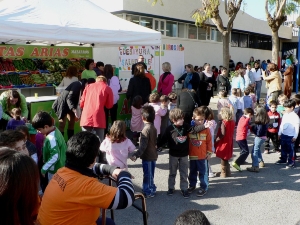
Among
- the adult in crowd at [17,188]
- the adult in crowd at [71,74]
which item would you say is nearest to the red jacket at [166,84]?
the adult in crowd at [71,74]

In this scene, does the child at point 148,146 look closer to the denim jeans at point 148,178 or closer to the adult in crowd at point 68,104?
the denim jeans at point 148,178

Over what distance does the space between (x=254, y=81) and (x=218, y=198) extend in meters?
9.98

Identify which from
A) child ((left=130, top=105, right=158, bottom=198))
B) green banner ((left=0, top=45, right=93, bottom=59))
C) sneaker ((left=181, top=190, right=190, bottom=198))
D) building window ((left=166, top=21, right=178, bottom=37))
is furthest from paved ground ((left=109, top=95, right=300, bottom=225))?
building window ((left=166, top=21, right=178, bottom=37))

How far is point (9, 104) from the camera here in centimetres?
652

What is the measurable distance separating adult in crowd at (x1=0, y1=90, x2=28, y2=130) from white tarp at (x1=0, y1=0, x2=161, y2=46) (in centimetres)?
101

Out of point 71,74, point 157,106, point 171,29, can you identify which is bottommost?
point 157,106

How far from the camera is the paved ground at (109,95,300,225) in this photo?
15.3ft

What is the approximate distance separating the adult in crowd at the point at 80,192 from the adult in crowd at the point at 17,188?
0.62 metres

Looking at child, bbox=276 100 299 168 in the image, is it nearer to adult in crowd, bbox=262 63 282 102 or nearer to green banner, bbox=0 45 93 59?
adult in crowd, bbox=262 63 282 102

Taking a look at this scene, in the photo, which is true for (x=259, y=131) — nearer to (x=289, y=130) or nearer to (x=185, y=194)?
(x=289, y=130)

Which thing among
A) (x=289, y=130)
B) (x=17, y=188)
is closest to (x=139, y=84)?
(x=289, y=130)

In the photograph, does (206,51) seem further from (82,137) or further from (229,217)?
(82,137)

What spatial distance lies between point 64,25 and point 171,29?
11.3 metres

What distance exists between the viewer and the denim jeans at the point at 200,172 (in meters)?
5.37
